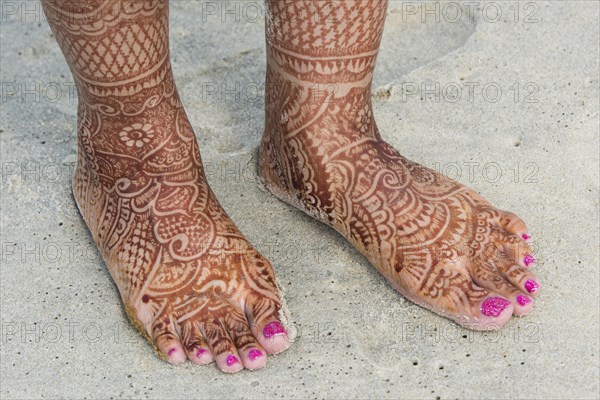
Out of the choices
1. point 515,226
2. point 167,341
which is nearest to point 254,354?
point 167,341

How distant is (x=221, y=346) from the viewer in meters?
1.57

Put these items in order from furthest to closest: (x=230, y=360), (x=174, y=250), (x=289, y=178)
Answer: (x=289, y=178) → (x=174, y=250) → (x=230, y=360)

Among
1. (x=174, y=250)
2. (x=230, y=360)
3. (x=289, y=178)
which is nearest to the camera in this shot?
(x=230, y=360)

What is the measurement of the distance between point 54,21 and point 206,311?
0.62 meters

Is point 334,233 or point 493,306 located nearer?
point 493,306

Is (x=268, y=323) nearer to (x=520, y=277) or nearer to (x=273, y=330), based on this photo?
(x=273, y=330)

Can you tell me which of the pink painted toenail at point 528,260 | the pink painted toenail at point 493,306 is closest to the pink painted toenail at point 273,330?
the pink painted toenail at point 493,306

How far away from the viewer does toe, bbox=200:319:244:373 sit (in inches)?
61.2

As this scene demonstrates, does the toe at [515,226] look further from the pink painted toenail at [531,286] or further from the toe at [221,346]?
the toe at [221,346]

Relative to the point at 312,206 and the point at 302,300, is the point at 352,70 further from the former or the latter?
the point at 302,300

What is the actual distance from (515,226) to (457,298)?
0.76ft

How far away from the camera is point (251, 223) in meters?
1.91

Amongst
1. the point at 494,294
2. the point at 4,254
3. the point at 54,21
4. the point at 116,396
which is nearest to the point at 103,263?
the point at 4,254

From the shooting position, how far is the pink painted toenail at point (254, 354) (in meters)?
1.56
